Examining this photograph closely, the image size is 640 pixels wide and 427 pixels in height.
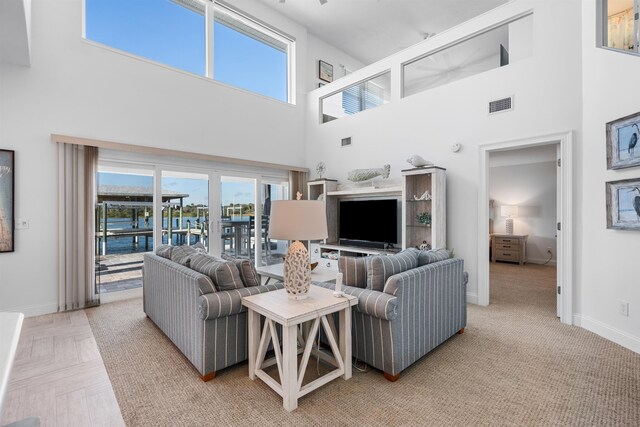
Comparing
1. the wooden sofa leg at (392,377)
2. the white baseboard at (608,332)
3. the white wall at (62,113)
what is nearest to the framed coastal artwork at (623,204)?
the white baseboard at (608,332)

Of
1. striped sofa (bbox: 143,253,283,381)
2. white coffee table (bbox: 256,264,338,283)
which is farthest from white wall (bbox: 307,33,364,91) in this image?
striped sofa (bbox: 143,253,283,381)

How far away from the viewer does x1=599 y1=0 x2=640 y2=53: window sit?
2416mm

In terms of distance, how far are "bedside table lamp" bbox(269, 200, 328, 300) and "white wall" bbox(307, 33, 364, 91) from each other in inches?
195

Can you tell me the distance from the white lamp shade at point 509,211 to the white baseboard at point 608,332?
4194 millimetres

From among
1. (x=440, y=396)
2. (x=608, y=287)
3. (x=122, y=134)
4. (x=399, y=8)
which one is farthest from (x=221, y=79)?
(x=608, y=287)

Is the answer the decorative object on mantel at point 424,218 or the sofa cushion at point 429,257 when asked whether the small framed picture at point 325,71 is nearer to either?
the decorative object on mantel at point 424,218

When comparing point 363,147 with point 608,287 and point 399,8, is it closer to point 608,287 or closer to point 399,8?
point 399,8

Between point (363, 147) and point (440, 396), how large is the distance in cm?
407

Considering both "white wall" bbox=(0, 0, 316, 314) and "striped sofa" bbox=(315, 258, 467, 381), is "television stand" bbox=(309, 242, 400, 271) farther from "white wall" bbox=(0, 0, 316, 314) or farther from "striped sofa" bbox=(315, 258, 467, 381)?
"white wall" bbox=(0, 0, 316, 314)

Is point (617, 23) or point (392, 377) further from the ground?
point (617, 23)

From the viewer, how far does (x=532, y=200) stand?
6699 millimetres

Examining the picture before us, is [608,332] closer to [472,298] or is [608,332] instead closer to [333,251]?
[472,298]

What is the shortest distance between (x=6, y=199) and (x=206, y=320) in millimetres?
3050

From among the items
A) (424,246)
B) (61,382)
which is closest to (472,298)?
(424,246)
